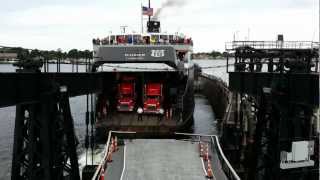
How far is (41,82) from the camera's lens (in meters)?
13.6

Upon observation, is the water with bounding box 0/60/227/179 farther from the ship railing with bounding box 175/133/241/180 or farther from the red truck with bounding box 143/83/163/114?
the ship railing with bounding box 175/133/241/180

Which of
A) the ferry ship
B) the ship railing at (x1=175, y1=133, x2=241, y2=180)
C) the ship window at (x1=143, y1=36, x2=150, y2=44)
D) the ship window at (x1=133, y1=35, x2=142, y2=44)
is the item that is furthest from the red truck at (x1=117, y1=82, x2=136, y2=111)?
the ship railing at (x1=175, y1=133, x2=241, y2=180)

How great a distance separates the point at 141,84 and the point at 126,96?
6.40 feet

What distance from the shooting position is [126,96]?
35.6 meters

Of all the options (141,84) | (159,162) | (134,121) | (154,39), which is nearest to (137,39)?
(154,39)

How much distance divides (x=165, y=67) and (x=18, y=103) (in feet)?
72.7

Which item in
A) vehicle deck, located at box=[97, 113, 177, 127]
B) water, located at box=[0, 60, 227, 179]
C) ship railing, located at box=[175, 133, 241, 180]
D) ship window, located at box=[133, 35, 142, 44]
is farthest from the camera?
ship window, located at box=[133, 35, 142, 44]

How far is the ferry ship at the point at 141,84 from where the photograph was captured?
33.3m

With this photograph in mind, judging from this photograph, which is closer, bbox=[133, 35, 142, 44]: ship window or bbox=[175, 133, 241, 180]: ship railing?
bbox=[175, 133, 241, 180]: ship railing

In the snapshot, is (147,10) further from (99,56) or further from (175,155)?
(175,155)

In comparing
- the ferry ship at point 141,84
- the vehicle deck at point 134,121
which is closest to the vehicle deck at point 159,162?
the vehicle deck at point 134,121

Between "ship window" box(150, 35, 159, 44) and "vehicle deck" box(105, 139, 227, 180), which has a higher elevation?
"ship window" box(150, 35, 159, 44)

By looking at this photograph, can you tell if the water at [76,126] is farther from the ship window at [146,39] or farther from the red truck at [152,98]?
the ship window at [146,39]

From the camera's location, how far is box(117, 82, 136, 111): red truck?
35156 millimetres
